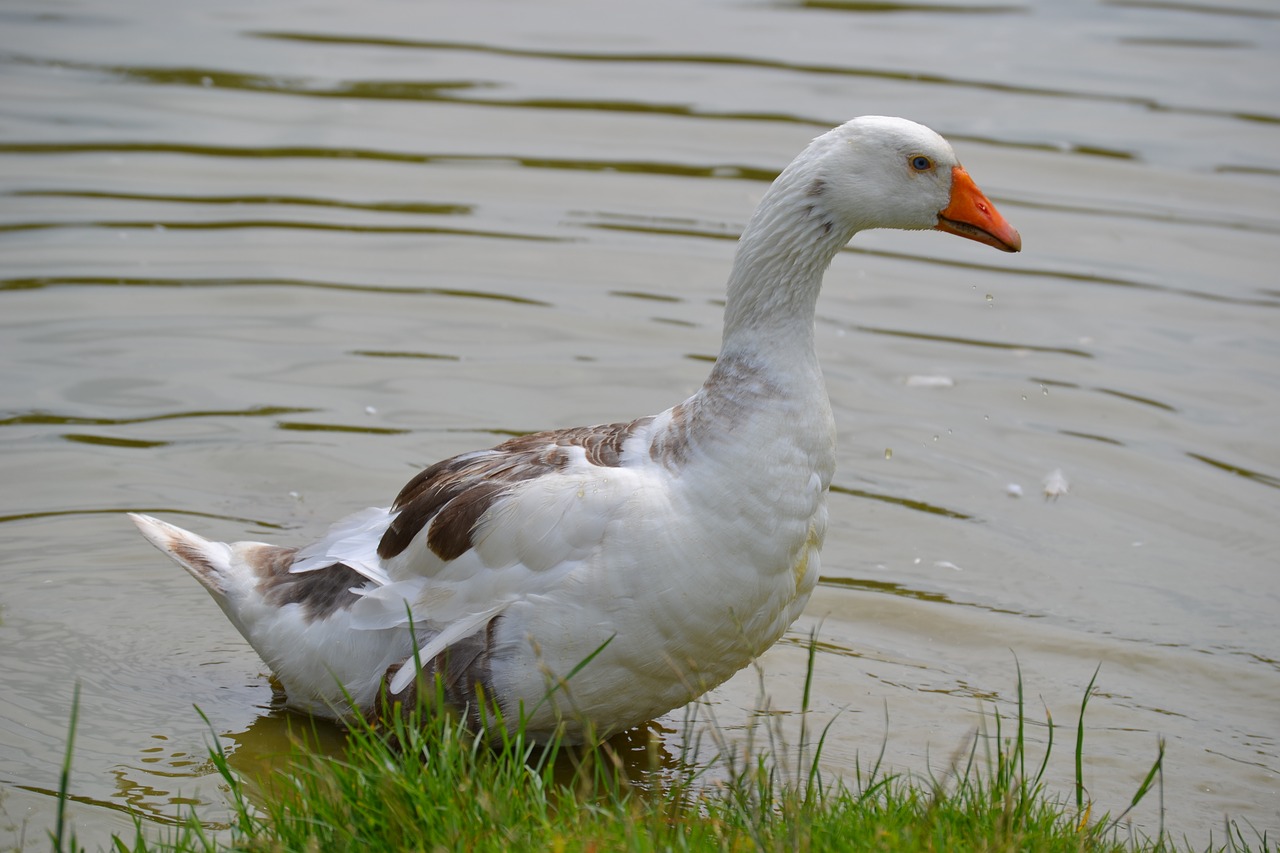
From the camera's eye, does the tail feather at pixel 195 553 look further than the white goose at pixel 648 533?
Yes

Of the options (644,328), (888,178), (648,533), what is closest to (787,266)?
(888,178)

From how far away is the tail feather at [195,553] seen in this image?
5031 mm

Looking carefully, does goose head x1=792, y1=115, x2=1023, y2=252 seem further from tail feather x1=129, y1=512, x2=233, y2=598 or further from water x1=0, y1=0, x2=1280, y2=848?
tail feather x1=129, y1=512, x2=233, y2=598

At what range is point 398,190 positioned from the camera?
9.93 m

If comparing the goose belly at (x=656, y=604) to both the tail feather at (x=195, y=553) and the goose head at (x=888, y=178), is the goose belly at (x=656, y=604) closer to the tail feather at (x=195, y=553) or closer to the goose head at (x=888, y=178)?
the goose head at (x=888, y=178)

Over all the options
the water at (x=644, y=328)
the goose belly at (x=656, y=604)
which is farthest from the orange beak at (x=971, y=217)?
the water at (x=644, y=328)

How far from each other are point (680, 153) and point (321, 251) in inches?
111

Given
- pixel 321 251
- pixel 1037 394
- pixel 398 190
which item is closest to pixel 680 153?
pixel 398 190

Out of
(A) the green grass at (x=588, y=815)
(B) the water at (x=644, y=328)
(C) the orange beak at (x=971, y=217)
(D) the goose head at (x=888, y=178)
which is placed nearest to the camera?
(A) the green grass at (x=588, y=815)

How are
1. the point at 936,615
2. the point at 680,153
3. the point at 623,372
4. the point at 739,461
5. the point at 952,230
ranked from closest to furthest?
the point at 739,461, the point at 952,230, the point at 936,615, the point at 623,372, the point at 680,153

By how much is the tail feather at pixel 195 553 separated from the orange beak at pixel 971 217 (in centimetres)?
261

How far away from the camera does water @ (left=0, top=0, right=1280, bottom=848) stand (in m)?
5.42

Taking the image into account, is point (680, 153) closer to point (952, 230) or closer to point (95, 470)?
point (95, 470)

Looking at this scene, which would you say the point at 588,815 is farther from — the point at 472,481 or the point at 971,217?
the point at 971,217
